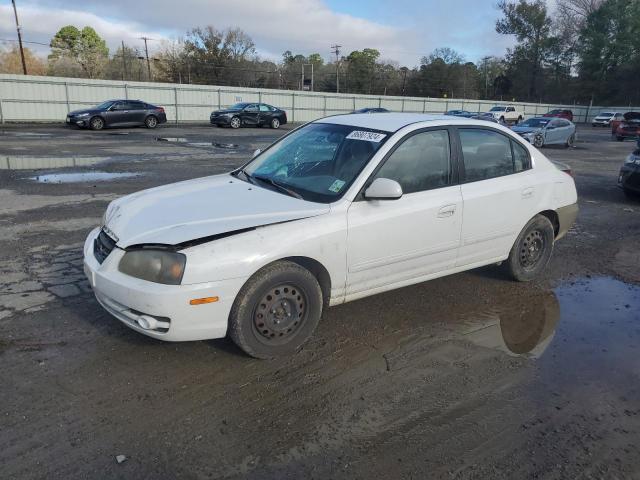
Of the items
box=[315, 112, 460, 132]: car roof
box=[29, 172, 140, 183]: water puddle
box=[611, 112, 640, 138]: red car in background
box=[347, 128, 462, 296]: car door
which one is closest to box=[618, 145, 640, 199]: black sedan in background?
box=[315, 112, 460, 132]: car roof

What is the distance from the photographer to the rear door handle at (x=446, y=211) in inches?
167

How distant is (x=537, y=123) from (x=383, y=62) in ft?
219

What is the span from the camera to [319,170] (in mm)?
4215

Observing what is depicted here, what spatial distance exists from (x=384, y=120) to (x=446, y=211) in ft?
3.27

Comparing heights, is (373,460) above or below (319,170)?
below

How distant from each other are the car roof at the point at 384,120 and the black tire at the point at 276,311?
1.54 m

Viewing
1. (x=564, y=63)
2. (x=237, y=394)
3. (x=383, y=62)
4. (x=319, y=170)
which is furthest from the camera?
(x=383, y=62)

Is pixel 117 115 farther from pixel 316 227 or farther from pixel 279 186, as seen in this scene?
pixel 316 227

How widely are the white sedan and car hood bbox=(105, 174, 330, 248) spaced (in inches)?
0.5

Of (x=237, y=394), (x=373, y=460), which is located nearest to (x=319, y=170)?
(x=237, y=394)

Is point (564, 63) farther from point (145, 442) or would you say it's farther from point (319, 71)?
point (145, 442)

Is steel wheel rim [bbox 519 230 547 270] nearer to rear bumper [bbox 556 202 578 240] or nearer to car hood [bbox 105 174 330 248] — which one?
rear bumper [bbox 556 202 578 240]

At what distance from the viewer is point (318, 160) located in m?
4.34

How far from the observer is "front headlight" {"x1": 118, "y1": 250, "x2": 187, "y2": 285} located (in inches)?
125
